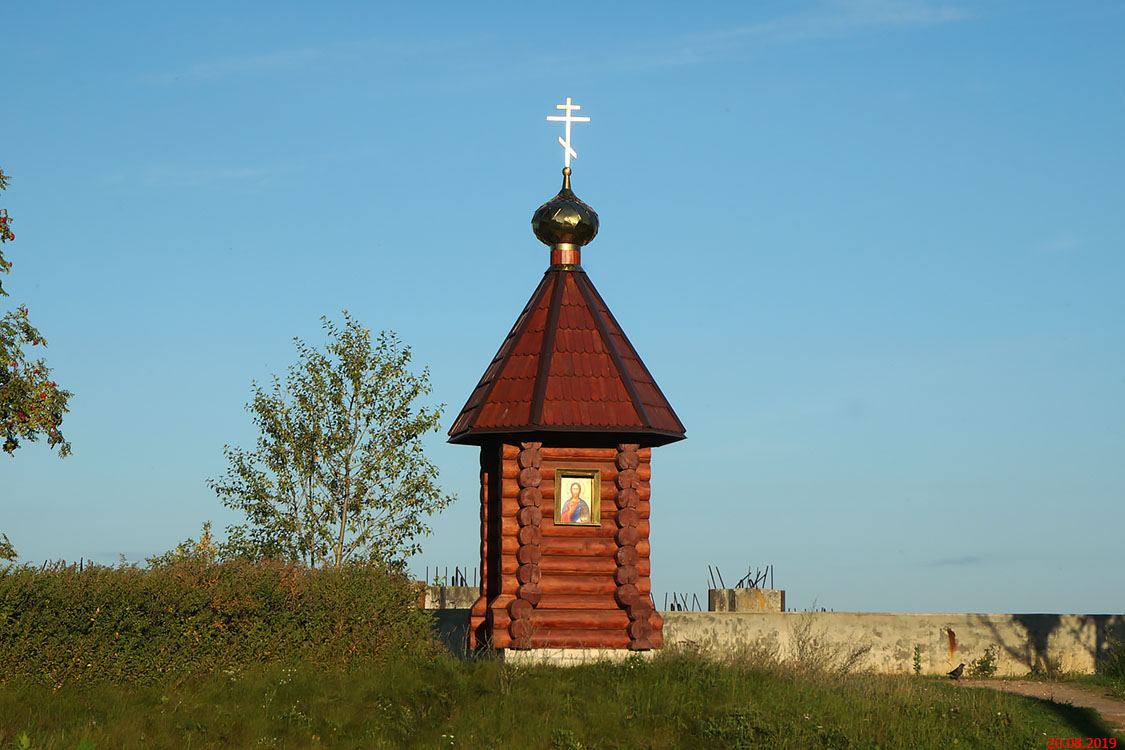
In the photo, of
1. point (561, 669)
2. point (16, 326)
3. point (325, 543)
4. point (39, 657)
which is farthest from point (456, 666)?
point (16, 326)

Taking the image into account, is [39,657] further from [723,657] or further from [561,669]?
[723,657]

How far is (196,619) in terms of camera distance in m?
15.8

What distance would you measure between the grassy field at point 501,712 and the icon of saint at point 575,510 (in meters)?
2.16

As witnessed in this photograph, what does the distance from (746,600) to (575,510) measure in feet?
28.0

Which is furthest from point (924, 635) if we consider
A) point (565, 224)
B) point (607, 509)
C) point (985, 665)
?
point (565, 224)

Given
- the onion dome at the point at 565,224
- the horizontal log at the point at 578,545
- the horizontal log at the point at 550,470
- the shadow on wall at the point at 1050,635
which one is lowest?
the shadow on wall at the point at 1050,635

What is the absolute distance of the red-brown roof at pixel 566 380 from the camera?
17422 mm

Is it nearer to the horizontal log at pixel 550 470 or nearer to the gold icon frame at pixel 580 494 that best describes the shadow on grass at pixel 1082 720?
the horizontal log at pixel 550 470

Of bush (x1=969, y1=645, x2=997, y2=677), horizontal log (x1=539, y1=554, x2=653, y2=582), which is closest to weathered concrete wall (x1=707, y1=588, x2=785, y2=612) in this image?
bush (x1=969, y1=645, x2=997, y2=677)

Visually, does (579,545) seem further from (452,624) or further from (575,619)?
(452,624)

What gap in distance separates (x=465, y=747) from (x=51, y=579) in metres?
5.90

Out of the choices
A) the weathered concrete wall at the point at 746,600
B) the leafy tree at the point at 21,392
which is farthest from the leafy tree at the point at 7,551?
the weathered concrete wall at the point at 746,600

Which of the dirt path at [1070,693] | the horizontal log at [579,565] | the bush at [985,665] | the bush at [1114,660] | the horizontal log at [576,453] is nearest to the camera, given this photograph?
the horizontal log at [579,565]

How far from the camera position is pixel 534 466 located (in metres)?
17.4
